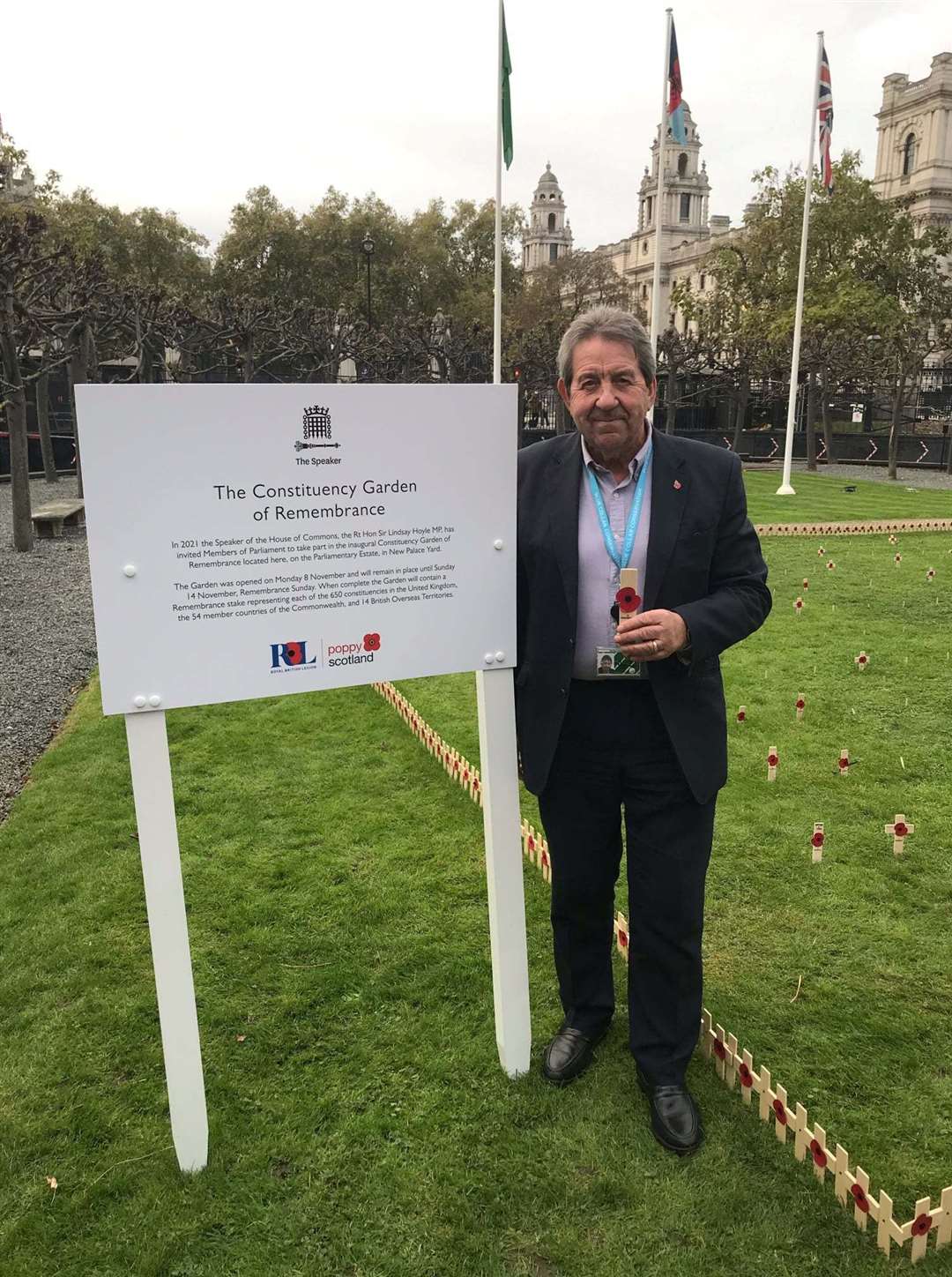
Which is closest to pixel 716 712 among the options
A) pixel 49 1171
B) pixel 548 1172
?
pixel 548 1172

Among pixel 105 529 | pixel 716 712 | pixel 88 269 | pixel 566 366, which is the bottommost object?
pixel 716 712

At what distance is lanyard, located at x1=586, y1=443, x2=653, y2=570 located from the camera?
103 inches

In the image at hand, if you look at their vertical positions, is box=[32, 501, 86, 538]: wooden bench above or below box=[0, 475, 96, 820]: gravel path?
above

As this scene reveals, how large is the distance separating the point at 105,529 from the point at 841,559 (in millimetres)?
12685

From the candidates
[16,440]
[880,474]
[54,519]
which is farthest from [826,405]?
[16,440]

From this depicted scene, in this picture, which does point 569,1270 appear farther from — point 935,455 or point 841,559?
point 935,455

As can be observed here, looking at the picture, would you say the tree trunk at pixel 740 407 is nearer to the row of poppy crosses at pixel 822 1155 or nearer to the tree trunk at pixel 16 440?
the tree trunk at pixel 16 440

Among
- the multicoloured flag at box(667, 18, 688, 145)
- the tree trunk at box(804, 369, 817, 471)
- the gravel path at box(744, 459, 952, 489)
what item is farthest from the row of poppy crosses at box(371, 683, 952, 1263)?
the tree trunk at box(804, 369, 817, 471)

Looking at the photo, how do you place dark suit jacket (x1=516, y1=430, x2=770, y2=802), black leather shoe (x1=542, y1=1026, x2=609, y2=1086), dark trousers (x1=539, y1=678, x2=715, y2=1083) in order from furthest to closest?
black leather shoe (x1=542, y1=1026, x2=609, y2=1086), dark trousers (x1=539, y1=678, x2=715, y2=1083), dark suit jacket (x1=516, y1=430, x2=770, y2=802)

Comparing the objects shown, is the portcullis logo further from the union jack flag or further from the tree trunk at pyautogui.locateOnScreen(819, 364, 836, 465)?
the tree trunk at pyautogui.locateOnScreen(819, 364, 836, 465)

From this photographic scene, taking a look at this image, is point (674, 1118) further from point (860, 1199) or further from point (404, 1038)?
point (404, 1038)

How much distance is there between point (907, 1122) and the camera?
9.39ft

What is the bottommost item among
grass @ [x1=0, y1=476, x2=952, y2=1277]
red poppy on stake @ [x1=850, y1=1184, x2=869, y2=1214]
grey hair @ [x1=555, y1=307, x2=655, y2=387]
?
grass @ [x1=0, y1=476, x2=952, y2=1277]

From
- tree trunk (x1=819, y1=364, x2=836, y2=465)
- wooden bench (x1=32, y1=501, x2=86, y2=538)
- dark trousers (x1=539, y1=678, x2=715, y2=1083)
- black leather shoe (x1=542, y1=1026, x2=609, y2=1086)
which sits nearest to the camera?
dark trousers (x1=539, y1=678, x2=715, y2=1083)
